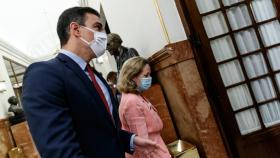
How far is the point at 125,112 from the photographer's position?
3.40 metres

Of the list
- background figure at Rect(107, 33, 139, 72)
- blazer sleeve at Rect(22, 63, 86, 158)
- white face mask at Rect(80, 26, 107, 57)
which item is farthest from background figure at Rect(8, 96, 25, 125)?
blazer sleeve at Rect(22, 63, 86, 158)

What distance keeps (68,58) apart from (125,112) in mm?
1590

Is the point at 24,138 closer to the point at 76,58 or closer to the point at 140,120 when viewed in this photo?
the point at 140,120

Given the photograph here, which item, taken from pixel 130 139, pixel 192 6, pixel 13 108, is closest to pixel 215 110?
pixel 192 6

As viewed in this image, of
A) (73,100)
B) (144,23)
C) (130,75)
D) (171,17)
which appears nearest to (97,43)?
(73,100)

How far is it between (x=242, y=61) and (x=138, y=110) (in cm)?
181

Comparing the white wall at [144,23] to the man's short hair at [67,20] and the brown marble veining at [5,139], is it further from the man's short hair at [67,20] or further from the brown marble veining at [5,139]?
the brown marble veining at [5,139]

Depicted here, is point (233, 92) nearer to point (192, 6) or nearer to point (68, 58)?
point (192, 6)

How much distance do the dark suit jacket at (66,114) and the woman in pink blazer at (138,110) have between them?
54.0 inches

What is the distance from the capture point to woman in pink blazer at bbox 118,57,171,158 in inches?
131

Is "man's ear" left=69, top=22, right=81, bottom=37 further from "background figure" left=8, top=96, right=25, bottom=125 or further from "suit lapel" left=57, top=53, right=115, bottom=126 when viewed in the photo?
"background figure" left=8, top=96, right=25, bottom=125

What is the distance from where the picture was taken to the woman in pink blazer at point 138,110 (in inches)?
131

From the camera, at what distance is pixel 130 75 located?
3.60m

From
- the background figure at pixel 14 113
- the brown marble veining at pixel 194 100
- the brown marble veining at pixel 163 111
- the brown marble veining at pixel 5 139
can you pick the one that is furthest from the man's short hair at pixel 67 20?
the background figure at pixel 14 113
